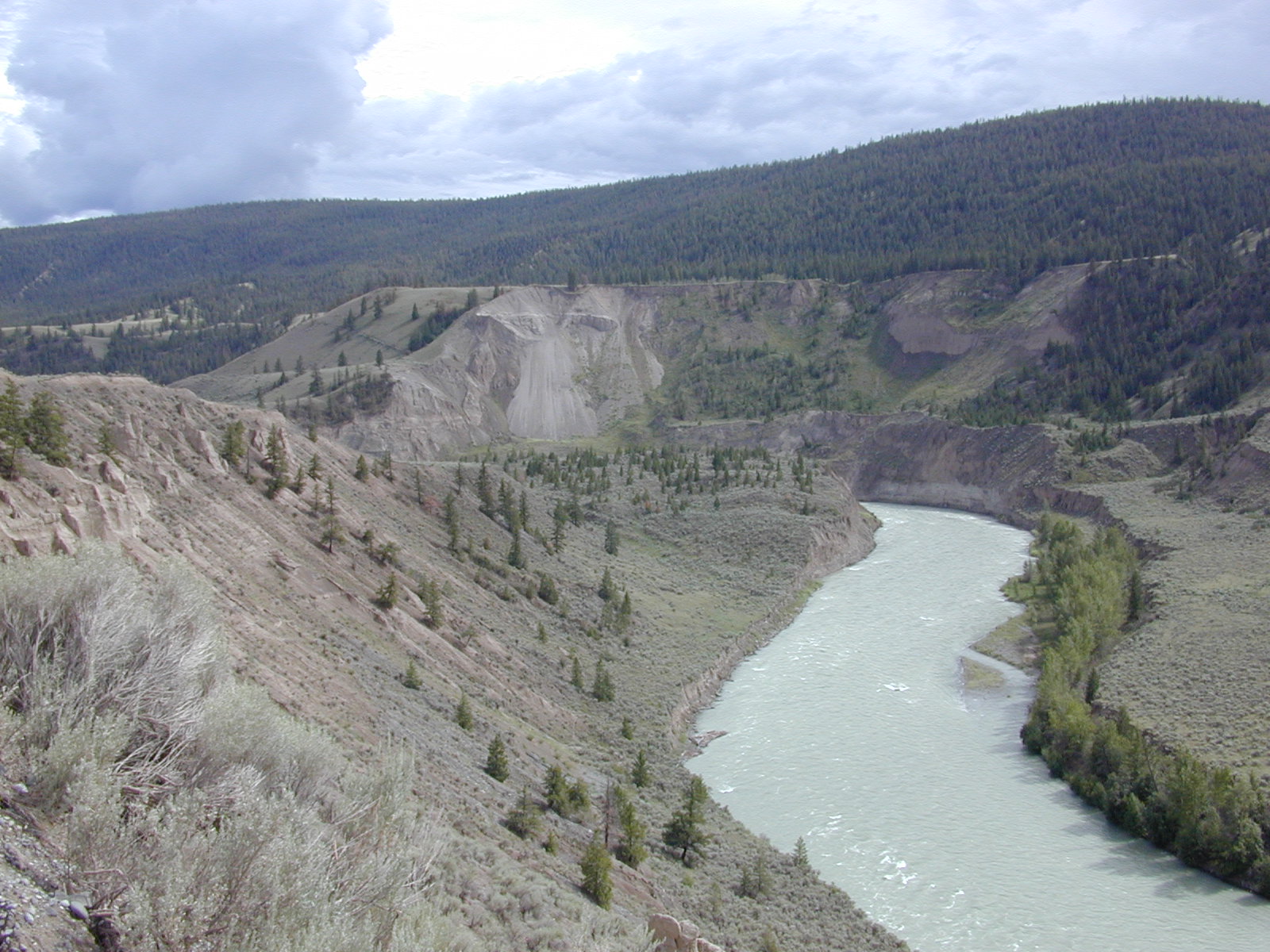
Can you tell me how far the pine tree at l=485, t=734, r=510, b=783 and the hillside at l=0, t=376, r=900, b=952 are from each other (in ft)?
0.95

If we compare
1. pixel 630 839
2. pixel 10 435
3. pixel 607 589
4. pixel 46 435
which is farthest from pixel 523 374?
pixel 10 435

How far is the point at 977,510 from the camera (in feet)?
258

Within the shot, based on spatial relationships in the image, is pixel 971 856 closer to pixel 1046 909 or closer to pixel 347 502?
pixel 1046 909

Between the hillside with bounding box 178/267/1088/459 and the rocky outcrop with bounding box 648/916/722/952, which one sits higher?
the hillside with bounding box 178/267/1088/459

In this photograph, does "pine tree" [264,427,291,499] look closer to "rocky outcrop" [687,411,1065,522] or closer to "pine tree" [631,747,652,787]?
"pine tree" [631,747,652,787]

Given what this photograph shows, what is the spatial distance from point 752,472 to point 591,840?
51256 mm

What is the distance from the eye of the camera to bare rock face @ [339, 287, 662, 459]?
88750mm

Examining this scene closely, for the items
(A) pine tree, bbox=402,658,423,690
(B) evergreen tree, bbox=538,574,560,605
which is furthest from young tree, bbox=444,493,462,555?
(A) pine tree, bbox=402,658,423,690

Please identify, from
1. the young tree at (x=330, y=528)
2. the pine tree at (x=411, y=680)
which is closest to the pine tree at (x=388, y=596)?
the young tree at (x=330, y=528)

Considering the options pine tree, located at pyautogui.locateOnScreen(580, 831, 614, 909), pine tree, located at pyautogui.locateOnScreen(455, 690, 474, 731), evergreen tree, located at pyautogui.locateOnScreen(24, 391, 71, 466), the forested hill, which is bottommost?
pine tree, located at pyautogui.locateOnScreen(580, 831, 614, 909)

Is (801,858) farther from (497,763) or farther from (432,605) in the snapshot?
(432,605)

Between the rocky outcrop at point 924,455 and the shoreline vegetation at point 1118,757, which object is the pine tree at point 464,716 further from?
the rocky outcrop at point 924,455

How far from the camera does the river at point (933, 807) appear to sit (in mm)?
22234

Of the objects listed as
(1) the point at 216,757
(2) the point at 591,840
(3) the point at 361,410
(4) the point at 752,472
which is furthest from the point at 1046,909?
(3) the point at 361,410
